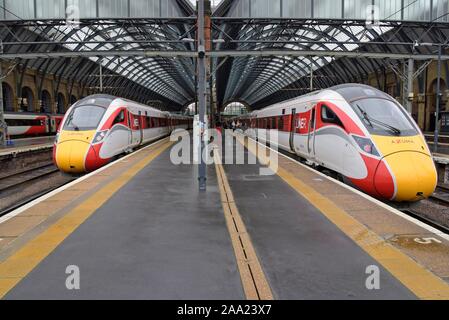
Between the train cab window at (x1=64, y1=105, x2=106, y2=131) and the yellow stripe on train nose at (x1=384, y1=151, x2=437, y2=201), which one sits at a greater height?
the train cab window at (x1=64, y1=105, x2=106, y2=131)

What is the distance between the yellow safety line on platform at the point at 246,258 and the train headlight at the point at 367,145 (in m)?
3.50

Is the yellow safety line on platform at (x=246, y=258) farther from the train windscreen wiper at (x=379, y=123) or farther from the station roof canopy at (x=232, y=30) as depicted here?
the station roof canopy at (x=232, y=30)

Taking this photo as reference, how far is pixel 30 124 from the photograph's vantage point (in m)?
35.1

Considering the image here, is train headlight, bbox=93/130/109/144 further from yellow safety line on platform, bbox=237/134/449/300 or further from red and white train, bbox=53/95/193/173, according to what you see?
yellow safety line on platform, bbox=237/134/449/300

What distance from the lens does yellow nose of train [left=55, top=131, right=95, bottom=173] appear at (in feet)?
43.4

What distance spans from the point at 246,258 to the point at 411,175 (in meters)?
5.12

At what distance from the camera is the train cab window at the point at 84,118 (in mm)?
14050

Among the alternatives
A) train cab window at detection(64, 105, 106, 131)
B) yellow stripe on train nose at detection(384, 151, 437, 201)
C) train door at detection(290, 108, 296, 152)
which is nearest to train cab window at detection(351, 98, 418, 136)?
yellow stripe on train nose at detection(384, 151, 437, 201)

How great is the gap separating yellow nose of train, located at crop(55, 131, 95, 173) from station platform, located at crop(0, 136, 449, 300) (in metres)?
4.55

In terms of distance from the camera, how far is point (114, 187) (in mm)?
9508
